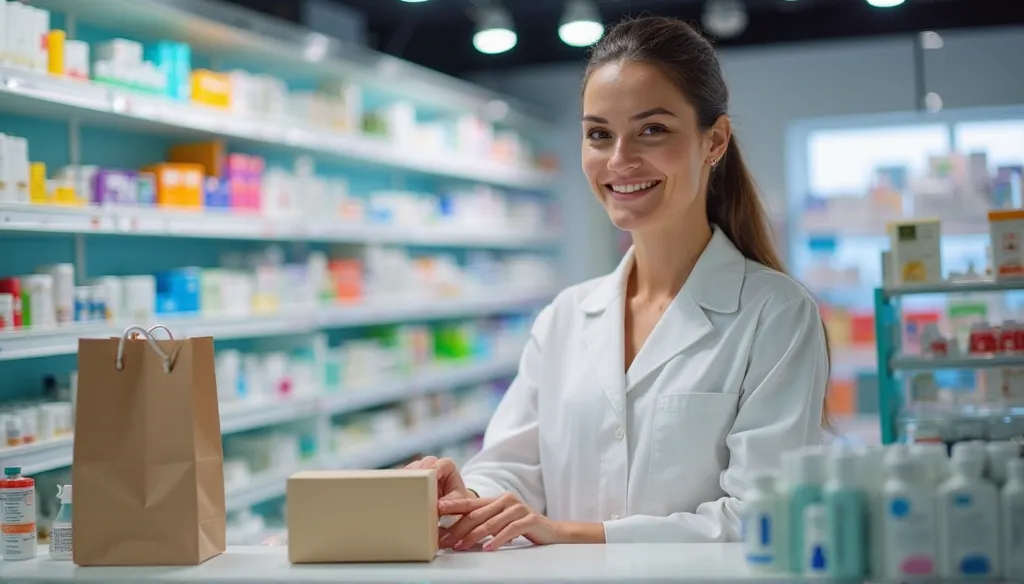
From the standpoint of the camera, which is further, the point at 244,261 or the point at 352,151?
the point at 352,151

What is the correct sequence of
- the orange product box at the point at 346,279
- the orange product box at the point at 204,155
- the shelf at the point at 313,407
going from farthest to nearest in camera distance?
the orange product box at the point at 346,279, the orange product box at the point at 204,155, the shelf at the point at 313,407

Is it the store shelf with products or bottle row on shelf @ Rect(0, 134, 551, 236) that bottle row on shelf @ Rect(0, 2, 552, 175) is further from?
the store shelf with products

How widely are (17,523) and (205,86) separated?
271cm

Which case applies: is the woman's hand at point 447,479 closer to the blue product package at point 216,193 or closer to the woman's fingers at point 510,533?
the woman's fingers at point 510,533

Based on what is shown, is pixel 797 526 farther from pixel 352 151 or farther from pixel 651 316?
pixel 352 151

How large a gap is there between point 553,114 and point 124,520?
7.99 metres

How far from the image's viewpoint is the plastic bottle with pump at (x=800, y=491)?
59.2 inches

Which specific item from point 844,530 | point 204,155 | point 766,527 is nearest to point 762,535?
point 766,527

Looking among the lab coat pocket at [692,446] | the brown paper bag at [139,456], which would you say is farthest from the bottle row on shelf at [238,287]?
the lab coat pocket at [692,446]

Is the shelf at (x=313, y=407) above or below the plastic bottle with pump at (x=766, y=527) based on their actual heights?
below

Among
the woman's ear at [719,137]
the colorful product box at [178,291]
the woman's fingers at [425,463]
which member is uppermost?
the woman's ear at [719,137]

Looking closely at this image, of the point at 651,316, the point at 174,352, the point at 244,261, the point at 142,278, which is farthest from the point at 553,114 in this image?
the point at 174,352

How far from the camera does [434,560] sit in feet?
5.84

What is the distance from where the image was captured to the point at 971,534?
1.45 m
